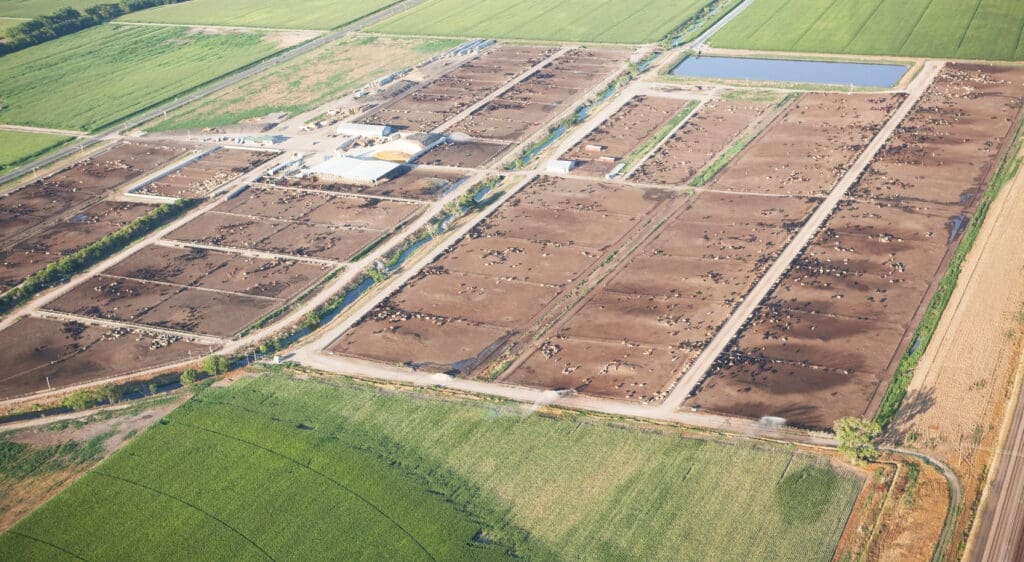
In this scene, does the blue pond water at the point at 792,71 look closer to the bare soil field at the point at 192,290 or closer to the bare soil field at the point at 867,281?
the bare soil field at the point at 867,281

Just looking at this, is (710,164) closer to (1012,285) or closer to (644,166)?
(644,166)

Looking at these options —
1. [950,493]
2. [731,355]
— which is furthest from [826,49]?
[950,493]

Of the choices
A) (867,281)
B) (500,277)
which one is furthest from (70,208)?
(867,281)

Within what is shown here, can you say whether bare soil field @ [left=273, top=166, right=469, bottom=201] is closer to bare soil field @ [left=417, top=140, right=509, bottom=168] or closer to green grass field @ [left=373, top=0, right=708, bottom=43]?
bare soil field @ [left=417, top=140, right=509, bottom=168]

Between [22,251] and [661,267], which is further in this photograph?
[22,251]

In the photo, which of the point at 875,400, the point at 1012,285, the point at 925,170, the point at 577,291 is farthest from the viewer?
the point at 925,170

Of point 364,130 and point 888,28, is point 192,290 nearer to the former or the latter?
point 364,130

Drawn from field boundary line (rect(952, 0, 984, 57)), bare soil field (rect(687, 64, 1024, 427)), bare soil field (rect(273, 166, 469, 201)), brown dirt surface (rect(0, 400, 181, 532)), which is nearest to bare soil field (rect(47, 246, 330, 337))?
brown dirt surface (rect(0, 400, 181, 532))
